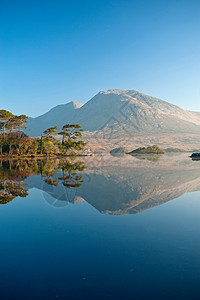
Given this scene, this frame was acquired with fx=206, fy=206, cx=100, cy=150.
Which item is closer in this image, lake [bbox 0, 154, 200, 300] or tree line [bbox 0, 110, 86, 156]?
lake [bbox 0, 154, 200, 300]

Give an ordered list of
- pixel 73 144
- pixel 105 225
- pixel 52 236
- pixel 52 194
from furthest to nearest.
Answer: pixel 73 144 < pixel 52 194 < pixel 105 225 < pixel 52 236

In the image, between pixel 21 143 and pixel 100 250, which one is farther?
pixel 21 143

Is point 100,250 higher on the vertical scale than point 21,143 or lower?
lower

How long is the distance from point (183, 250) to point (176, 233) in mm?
858

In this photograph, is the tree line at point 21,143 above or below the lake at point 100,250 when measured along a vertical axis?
above

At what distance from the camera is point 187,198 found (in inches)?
340

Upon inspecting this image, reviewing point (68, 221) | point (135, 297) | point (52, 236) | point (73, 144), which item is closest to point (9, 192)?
point (68, 221)

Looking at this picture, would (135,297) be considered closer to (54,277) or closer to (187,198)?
(54,277)

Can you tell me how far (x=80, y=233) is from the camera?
4961mm

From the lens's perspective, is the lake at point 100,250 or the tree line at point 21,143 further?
the tree line at point 21,143

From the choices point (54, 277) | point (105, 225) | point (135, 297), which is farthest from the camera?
point (105, 225)

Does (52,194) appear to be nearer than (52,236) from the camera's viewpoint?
No

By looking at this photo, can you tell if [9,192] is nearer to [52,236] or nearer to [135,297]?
[52,236]

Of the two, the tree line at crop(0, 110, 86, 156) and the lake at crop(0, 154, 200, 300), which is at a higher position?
the tree line at crop(0, 110, 86, 156)
